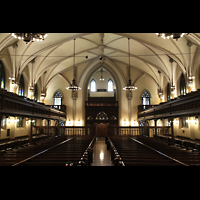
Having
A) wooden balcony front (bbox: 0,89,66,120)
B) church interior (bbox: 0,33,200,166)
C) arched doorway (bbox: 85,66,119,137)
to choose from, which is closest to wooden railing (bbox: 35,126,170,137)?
church interior (bbox: 0,33,200,166)

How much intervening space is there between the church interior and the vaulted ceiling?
0.10m

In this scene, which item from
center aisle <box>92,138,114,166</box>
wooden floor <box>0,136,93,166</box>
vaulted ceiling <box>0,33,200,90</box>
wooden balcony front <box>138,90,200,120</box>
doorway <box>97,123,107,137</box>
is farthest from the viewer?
doorway <box>97,123,107,137</box>

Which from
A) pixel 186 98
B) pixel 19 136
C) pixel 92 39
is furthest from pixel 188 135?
pixel 19 136

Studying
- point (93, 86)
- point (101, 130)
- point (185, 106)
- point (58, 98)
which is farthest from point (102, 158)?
point (93, 86)

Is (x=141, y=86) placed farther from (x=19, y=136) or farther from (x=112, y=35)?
(x=19, y=136)

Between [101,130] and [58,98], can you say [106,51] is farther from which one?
[101,130]

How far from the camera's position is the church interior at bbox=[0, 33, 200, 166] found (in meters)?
12.3

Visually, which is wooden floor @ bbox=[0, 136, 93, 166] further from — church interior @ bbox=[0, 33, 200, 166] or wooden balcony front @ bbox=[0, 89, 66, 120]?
wooden balcony front @ bbox=[0, 89, 66, 120]

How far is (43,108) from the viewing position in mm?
18578

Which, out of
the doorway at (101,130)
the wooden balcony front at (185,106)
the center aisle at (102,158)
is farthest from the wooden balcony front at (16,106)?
the doorway at (101,130)

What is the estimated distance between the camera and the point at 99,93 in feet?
113

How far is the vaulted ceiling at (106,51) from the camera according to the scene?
18844 mm

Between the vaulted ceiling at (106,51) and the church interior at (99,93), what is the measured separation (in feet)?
0.31

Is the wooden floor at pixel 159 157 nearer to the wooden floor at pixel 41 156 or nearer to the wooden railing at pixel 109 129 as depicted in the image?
the wooden floor at pixel 41 156
